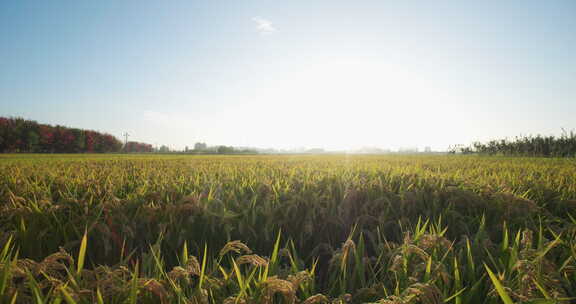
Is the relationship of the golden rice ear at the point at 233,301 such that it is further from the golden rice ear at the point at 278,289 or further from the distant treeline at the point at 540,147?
the distant treeline at the point at 540,147

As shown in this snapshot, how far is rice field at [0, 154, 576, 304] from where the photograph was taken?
0.81 metres

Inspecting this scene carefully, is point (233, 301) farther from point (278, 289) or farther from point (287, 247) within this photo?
point (287, 247)

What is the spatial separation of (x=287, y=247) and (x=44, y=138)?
5978 cm

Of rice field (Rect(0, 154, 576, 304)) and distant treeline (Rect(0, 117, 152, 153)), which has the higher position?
distant treeline (Rect(0, 117, 152, 153))

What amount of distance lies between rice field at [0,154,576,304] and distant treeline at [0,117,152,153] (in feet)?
183

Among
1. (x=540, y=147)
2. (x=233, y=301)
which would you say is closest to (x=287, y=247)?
(x=233, y=301)

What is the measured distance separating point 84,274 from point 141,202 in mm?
1066

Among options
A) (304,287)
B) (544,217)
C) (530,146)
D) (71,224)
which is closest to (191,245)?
(71,224)

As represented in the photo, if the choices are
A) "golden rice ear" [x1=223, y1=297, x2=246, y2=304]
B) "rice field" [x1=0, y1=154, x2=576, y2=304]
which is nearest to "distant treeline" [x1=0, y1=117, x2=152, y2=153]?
"rice field" [x1=0, y1=154, x2=576, y2=304]

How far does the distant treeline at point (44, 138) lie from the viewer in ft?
131

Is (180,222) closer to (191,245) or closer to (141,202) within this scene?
(191,245)

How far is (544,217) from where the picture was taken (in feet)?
6.26

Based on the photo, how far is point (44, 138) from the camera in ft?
143

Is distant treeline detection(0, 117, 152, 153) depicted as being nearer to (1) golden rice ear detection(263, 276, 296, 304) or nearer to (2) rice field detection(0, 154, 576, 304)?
(2) rice field detection(0, 154, 576, 304)
